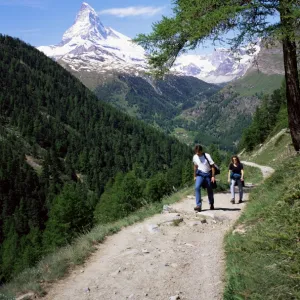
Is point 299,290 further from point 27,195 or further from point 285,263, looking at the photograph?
point 27,195

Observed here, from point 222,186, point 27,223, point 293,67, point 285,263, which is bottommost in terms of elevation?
point 27,223

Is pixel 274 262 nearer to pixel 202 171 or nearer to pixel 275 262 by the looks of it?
pixel 275 262

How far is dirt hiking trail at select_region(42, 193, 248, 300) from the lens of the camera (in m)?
7.01

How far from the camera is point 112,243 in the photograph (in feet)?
35.0

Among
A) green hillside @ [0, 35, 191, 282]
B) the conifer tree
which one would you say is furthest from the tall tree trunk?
green hillside @ [0, 35, 191, 282]

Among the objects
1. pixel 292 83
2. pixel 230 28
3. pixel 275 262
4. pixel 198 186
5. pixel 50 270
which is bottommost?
pixel 50 270

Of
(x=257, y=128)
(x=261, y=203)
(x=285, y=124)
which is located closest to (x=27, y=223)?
(x=257, y=128)

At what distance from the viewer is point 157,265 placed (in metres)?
8.30

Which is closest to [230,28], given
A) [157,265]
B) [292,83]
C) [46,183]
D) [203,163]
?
[292,83]

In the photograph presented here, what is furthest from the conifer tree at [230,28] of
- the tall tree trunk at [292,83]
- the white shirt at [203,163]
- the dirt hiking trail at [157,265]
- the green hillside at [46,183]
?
the green hillside at [46,183]

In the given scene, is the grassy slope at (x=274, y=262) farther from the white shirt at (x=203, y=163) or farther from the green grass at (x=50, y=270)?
the white shirt at (x=203, y=163)

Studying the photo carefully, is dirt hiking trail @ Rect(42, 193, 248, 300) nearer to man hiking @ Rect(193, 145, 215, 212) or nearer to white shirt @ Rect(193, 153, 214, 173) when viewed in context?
man hiking @ Rect(193, 145, 215, 212)

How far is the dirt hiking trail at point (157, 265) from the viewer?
7008 mm

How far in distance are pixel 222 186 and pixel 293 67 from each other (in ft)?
34.2
